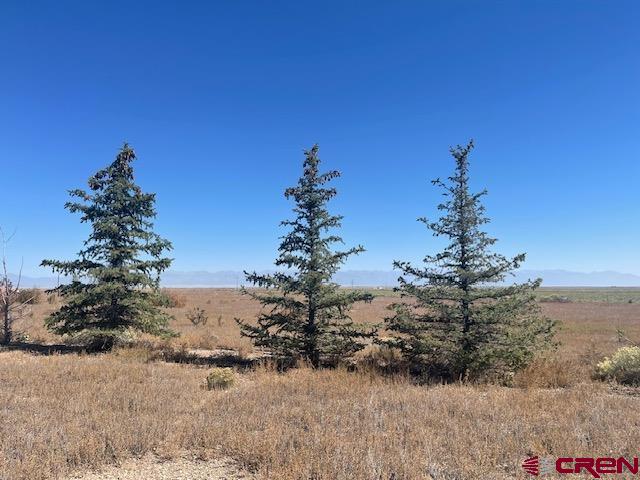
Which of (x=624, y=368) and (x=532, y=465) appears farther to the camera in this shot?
(x=624, y=368)

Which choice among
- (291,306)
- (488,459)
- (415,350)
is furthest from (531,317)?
(488,459)

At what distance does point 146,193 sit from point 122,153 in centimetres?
154

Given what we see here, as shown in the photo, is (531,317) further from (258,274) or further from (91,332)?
(91,332)

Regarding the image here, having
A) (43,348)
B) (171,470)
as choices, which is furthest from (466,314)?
(43,348)

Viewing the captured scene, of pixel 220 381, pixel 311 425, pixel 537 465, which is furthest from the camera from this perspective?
pixel 220 381

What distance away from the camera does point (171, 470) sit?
5387mm

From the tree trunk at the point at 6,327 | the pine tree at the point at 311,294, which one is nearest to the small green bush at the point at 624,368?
the pine tree at the point at 311,294

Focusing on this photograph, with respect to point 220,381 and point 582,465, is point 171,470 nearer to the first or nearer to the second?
point 220,381

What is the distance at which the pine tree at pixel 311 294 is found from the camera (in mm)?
12641

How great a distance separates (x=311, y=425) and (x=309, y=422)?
15cm

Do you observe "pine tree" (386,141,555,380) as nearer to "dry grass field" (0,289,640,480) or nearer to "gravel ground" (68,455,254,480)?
"dry grass field" (0,289,640,480)

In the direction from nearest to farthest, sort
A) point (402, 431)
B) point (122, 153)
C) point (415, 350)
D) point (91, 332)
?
point (402, 431), point (415, 350), point (91, 332), point (122, 153)

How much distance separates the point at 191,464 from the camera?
5.58 metres

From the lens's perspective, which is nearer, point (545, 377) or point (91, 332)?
point (545, 377)
